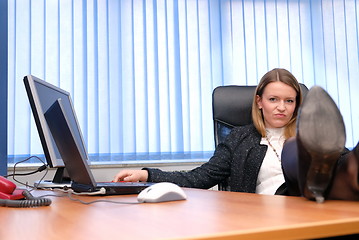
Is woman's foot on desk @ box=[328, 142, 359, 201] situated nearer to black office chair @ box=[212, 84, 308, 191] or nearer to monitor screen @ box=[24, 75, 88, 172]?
monitor screen @ box=[24, 75, 88, 172]

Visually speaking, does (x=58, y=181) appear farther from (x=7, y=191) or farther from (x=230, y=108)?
(x=230, y=108)

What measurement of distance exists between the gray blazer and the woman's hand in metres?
0.24

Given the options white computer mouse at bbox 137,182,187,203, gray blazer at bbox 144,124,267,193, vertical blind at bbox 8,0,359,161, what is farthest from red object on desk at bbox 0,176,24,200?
vertical blind at bbox 8,0,359,161

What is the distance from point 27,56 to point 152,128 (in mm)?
842

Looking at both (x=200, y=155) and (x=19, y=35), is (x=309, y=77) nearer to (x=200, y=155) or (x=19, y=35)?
(x=200, y=155)

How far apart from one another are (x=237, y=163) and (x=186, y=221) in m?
1.16

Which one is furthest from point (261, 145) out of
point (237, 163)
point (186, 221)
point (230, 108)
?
point (186, 221)

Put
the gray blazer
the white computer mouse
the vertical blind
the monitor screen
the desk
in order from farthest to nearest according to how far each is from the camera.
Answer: the vertical blind < the gray blazer < the monitor screen < the white computer mouse < the desk

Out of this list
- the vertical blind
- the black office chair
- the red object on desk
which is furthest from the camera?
the vertical blind

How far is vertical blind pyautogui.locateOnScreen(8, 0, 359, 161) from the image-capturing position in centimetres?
230

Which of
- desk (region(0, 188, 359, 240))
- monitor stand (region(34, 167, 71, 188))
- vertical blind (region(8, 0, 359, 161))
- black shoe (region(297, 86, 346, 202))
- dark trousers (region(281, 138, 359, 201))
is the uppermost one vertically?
vertical blind (region(8, 0, 359, 161))

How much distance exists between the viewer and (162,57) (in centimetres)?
247

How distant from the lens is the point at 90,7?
7.82 ft

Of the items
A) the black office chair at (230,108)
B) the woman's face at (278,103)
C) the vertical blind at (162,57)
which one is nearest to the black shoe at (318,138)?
the woman's face at (278,103)
